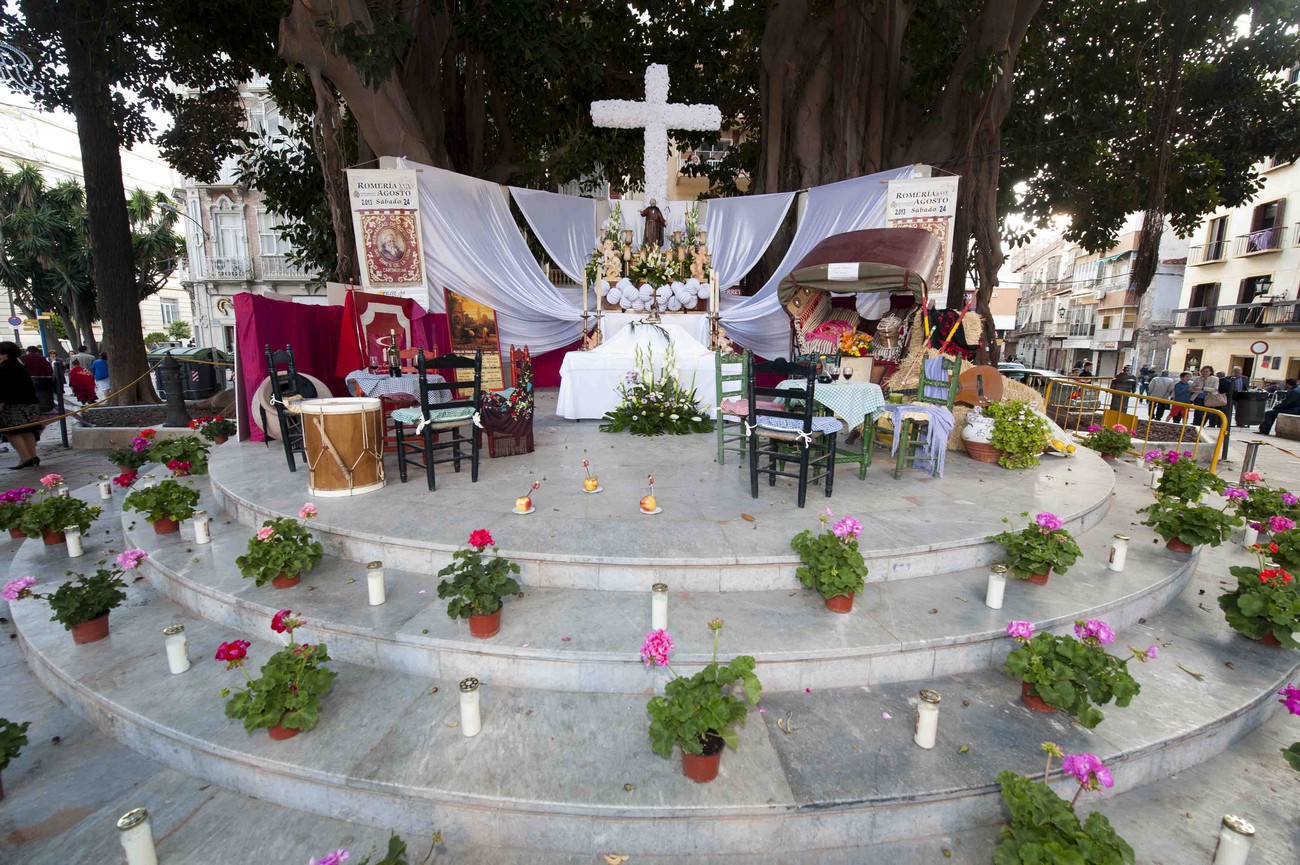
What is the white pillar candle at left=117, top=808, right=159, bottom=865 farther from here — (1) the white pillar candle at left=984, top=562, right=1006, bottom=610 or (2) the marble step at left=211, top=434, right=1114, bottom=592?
(1) the white pillar candle at left=984, top=562, right=1006, bottom=610

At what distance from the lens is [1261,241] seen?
62.1ft

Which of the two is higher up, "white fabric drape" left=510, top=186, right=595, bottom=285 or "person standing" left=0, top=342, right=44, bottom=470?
"white fabric drape" left=510, top=186, right=595, bottom=285

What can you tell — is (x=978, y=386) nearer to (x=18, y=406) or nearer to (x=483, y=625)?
(x=483, y=625)

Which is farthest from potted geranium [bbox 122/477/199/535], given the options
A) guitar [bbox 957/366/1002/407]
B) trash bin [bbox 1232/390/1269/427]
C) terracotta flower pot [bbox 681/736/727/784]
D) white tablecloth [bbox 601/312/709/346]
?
trash bin [bbox 1232/390/1269/427]

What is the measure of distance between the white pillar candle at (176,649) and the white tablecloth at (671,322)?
5.54 metres

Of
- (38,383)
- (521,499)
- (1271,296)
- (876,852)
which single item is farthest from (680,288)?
(1271,296)

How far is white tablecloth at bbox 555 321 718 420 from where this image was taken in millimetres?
6598

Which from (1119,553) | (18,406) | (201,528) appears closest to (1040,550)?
(1119,553)

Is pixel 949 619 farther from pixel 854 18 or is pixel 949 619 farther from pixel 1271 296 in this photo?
pixel 1271 296

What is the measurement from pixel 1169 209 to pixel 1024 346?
1714 inches

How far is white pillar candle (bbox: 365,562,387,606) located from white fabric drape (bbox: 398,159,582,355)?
6.09 metres

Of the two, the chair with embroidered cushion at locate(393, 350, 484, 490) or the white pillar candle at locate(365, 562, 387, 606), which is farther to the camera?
the chair with embroidered cushion at locate(393, 350, 484, 490)

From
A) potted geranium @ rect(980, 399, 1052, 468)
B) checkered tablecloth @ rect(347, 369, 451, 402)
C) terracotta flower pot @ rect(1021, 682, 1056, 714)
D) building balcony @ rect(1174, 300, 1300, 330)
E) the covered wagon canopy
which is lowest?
terracotta flower pot @ rect(1021, 682, 1056, 714)

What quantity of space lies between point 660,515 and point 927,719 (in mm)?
1915
